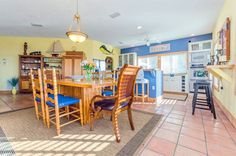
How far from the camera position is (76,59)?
5.90m

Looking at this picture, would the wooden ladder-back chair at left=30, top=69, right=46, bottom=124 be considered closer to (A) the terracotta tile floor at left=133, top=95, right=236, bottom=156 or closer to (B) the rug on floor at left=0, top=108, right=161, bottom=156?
(B) the rug on floor at left=0, top=108, right=161, bottom=156

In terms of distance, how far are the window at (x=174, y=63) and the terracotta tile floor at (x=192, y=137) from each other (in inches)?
148

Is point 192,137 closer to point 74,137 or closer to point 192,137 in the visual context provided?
point 192,137

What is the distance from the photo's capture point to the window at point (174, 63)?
5.93m

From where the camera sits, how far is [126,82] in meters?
1.74

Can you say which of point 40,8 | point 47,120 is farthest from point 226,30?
point 40,8

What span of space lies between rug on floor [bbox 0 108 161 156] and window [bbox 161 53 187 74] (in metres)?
4.28

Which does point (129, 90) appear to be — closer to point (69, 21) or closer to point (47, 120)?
point (47, 120)

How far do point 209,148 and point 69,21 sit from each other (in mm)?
4383

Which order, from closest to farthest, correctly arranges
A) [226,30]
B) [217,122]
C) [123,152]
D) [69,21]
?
[123,152], [217,122], [226,30], [69,21]

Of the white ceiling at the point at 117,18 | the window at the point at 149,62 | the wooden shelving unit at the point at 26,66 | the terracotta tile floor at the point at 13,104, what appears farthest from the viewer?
the window at the point at 149,62

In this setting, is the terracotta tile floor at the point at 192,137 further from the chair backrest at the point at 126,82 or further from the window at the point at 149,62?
the window at the point at 149,62

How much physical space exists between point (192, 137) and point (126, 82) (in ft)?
4.01

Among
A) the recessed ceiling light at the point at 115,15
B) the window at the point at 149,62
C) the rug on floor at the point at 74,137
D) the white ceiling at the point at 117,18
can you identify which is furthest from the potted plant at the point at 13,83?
the window at the point at 149,62
